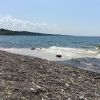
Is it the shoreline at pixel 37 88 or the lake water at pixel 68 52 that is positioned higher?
the shoreline at pixel 37 88

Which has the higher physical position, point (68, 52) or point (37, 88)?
point (37, 88)

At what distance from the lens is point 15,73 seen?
12.2 meters

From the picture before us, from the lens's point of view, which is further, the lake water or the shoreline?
the lake water

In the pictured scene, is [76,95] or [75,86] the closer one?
[76,95]

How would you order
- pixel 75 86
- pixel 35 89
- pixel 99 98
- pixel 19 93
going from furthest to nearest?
pixel 75 86 → pixel 99 98 → pixel 35 89 → pixel 19 93

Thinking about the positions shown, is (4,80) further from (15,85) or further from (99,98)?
(99,98)

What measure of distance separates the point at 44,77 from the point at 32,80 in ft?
3.80

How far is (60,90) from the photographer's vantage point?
34.8 feet

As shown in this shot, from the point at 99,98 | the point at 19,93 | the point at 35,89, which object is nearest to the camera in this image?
the point at 19,93

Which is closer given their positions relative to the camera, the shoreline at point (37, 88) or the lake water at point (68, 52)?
the shoreline at point (37, 88)

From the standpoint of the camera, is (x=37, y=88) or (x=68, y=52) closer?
(x=37, y=88)

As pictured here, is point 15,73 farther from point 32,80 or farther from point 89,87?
point 89,87

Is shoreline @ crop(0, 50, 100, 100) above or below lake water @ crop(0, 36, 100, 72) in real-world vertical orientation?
above

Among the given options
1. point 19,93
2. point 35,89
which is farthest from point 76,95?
point 19,93
